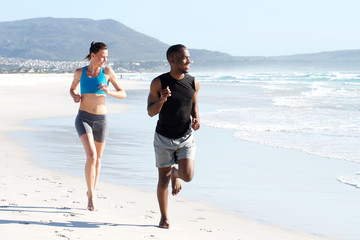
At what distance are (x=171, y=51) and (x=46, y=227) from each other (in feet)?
5.82

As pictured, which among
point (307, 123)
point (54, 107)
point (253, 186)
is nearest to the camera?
point (253, 186)

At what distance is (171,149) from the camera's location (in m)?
4.46

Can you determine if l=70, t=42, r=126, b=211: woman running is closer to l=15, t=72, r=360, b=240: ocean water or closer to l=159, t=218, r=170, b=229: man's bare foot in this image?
l=159, t=218, r=170, b=229: man's bare foot

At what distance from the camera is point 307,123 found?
14438 mm

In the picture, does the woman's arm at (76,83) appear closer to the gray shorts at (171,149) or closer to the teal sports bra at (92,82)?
the teal sports bra at (92,82)

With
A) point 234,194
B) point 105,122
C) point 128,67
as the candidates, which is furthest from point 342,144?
point 128,67

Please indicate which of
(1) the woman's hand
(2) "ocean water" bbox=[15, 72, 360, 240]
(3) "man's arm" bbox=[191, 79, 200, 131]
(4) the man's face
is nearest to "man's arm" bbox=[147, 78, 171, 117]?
(4) the man's face

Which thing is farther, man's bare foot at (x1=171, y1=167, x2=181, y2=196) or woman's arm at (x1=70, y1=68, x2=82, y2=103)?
woman's arm at (x1=70, y1=68, x2=82, y2=103)

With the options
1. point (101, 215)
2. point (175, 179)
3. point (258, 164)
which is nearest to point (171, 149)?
point (175, 179)

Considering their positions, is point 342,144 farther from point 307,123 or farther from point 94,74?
point 94,74

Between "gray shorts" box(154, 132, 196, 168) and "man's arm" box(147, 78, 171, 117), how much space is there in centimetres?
28

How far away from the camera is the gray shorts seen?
4414 mm

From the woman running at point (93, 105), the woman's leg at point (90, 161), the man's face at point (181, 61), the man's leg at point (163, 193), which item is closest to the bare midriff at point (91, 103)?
the woman running at point (93, 105)

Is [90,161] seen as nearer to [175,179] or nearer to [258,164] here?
[175,179]
